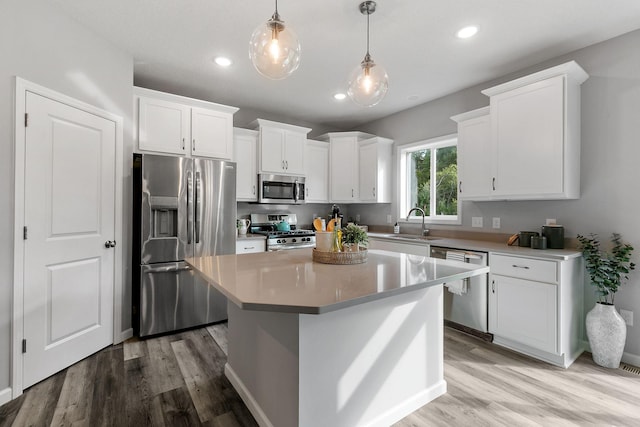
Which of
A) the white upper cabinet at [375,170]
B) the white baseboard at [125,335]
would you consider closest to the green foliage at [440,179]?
the white upper cabinet at [375,170]

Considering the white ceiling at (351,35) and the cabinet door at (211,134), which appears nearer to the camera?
the white ceiling at (351,35)

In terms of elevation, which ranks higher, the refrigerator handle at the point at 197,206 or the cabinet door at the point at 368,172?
the cabinet door at the point at 368,172

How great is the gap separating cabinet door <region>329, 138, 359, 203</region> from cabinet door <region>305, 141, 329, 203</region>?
95 mm

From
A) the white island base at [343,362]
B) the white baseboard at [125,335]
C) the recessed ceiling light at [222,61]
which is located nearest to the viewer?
the white island base at [343,362]

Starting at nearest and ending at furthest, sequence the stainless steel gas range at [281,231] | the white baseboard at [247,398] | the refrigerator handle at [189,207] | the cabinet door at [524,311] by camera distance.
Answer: the white baseboard at [247,398] → the cabinet door at [524,311] → the refrigerator handle at [189,207] → the stainless steel gas range at [281,231]

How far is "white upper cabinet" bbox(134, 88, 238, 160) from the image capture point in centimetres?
311

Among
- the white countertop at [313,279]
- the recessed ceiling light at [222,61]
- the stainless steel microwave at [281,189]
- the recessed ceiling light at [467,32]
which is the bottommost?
the white countertop at [313,279]

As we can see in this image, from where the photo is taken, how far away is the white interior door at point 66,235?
210 centimetres

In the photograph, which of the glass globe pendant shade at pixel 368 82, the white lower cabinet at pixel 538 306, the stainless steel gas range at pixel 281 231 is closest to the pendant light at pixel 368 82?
the glass globe pendant shade at pixel 368 82

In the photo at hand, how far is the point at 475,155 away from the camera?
10.5 ft

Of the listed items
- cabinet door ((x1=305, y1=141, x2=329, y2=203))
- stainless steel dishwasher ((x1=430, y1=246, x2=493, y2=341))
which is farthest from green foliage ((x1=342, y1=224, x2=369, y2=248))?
cabinet door ((x1=305, y1=141, x2=329, y2=203))

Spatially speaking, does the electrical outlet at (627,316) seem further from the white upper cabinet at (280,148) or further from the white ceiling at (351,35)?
the white upper cabinet at (280,148)

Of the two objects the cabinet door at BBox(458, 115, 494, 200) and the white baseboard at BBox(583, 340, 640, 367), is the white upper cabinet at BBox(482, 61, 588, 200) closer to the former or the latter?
the cabinet door at BBox(458, 115, 494, 200)

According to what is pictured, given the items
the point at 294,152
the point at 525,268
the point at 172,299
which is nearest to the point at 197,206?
the point at 172,299
